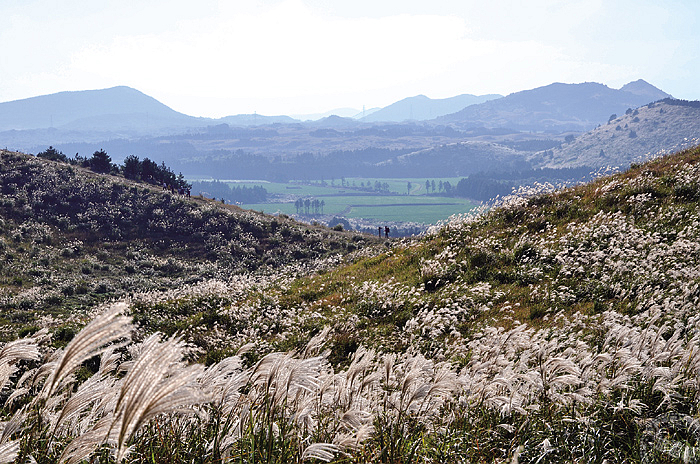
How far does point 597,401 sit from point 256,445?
2836 mm

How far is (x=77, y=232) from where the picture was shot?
123 feet

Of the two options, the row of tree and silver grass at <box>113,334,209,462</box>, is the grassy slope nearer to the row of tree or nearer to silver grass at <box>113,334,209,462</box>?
silver grass at <box>113,334,209,462</box>

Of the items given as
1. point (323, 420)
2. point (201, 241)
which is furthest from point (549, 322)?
point (201, 241)

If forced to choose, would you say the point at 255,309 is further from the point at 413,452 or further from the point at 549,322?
the point at 413,452

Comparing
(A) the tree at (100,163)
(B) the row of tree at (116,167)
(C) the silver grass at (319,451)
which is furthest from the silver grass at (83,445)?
(A) the tree at (100,163)

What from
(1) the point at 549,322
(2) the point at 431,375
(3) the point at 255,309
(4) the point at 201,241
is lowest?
(4) the point at 201,241

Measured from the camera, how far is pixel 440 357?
263 inches

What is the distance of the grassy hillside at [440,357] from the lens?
2623 mm

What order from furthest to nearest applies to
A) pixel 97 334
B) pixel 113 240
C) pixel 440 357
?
pixel 113 240 < pixel 440 357 < pixel 97 334

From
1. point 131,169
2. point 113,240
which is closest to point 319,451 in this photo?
point 113,240

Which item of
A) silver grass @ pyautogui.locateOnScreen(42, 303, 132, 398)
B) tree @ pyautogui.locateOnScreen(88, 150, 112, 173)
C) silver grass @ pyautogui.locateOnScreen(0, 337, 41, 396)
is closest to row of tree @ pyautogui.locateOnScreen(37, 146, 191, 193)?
tree @ pyautogui.locateOnScreen(88, 150, 112, 173)

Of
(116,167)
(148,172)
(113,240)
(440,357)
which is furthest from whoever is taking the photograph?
(148,172)

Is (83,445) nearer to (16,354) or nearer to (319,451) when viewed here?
(16,354)

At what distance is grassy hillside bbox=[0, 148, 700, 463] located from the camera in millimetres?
2623
